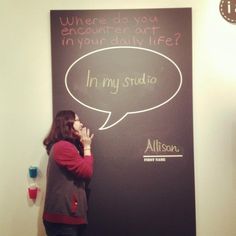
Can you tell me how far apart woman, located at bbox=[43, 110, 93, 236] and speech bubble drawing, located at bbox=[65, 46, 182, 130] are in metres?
0.25

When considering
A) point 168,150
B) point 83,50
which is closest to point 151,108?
point 168,150

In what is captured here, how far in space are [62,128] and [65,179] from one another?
306mm

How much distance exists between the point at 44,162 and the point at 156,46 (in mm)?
1091

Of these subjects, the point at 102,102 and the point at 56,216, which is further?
the point at 102,102

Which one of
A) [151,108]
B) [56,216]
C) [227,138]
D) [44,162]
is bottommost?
[56,216]

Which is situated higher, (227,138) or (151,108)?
(151,108)

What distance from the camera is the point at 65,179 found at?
76.5 inches

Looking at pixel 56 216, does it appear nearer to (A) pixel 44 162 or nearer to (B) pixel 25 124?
(A) pixel 44 162

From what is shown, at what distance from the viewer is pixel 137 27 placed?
217cm

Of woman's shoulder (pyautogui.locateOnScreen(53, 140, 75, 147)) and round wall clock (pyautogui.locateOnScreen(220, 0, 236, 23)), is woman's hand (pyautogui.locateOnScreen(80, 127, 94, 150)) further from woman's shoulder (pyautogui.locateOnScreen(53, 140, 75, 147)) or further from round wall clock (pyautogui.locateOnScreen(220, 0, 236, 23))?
round wall clock (pyautogui.locateOnScreen(220, 0, 236, 23))

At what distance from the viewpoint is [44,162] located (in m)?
2.24

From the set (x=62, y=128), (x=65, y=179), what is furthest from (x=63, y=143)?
(x=65, y=179)

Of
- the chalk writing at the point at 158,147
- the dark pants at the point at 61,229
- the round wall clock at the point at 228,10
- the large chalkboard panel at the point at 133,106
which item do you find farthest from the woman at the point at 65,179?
the round wall clock at the point at 228,10

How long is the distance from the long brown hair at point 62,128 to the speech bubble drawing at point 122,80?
0.65 feet
